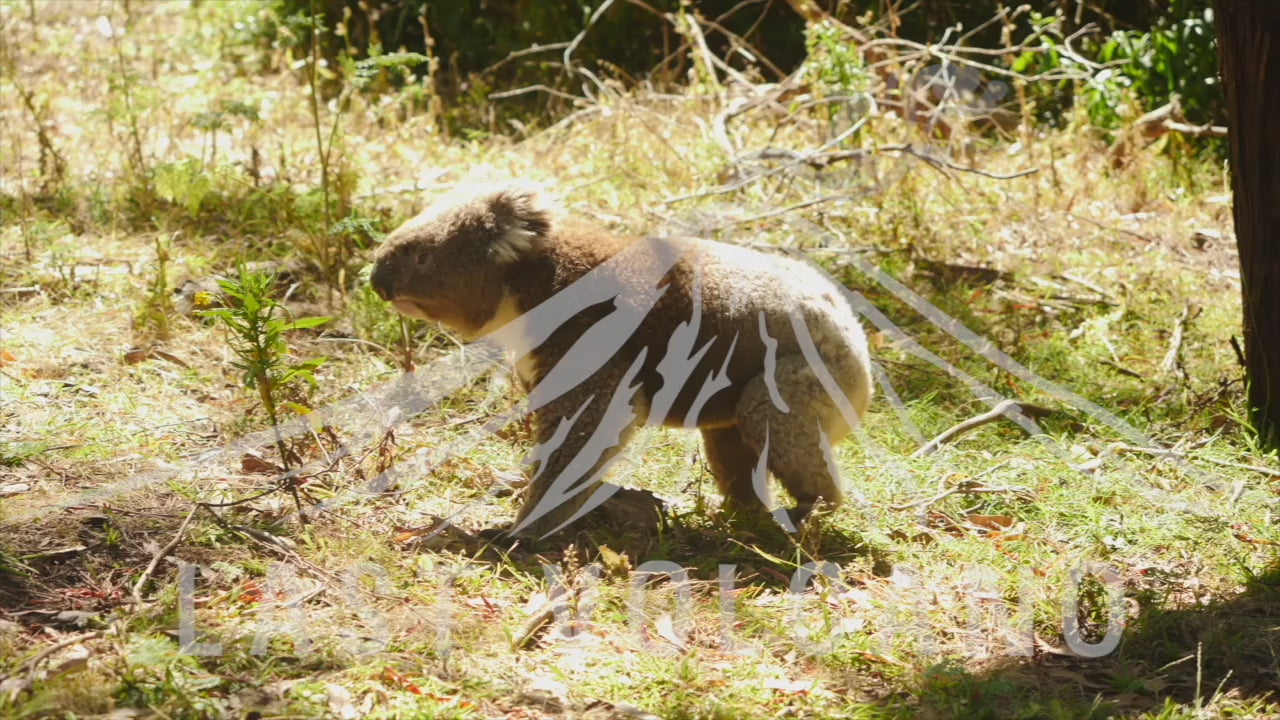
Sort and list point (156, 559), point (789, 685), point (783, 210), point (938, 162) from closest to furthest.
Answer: point (789, 685) → point (156, 559) → point (783, 210) → point (938, 162)

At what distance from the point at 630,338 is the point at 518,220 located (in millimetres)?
558

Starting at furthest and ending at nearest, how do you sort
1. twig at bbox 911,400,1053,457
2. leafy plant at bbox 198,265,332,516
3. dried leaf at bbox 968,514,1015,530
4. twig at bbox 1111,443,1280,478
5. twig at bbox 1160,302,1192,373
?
1. twig at bbox 1160,302,1192,373
2. twig at bbox 911,400,1053,457
3. twig at bbox 1111,443,1280,478
4. dried leaf at bbox 968,514,1015,530
5. leafy plant at bbox 198,265,332,516

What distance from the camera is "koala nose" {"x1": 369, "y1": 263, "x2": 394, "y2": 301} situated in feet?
13.7

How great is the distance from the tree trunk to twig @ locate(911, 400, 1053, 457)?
0.80 metres

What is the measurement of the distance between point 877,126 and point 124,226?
4226 mm

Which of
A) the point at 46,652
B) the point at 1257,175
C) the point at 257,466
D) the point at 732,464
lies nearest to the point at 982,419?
the point at 732,464

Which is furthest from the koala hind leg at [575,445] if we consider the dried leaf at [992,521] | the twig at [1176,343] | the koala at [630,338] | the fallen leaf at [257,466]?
the twig at [1176,343]

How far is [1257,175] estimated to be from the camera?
4395 millimetres

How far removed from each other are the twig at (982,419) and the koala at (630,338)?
67 centimetres

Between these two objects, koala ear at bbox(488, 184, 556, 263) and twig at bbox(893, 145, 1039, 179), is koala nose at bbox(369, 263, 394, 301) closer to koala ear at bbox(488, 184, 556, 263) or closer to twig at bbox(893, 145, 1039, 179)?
koala ear at bbox(488, 184, 556, 263)

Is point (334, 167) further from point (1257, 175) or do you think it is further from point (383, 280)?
point (1257, 175)

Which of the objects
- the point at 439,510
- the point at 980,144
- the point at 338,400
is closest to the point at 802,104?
the point at 980,144

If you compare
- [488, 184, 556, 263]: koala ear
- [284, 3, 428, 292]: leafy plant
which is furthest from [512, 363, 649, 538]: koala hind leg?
[284, 3, 428, 292]: leafy plant

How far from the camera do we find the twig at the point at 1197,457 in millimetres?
4359
